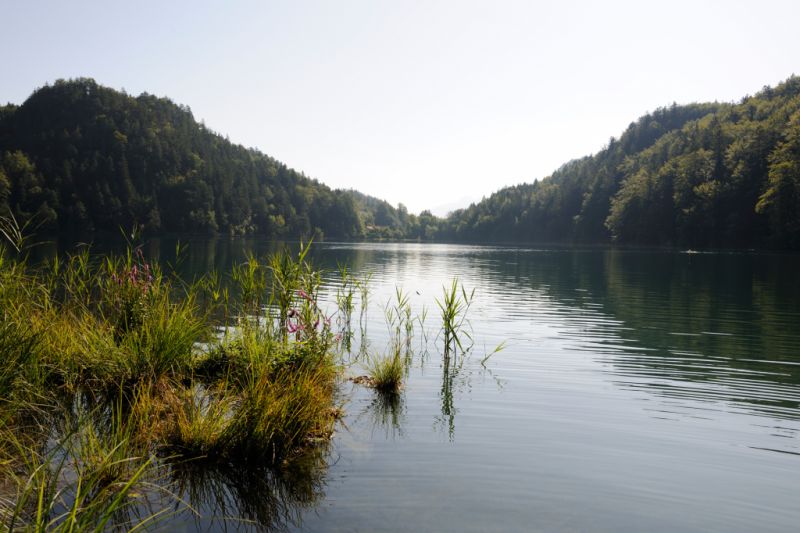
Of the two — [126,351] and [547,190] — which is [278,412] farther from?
[547,190]

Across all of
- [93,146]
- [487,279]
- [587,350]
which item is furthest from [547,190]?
[587,350]

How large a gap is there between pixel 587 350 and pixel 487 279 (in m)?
25.6

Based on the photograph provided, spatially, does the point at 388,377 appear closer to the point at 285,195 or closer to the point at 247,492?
the point at 247,492

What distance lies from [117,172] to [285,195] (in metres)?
58.9

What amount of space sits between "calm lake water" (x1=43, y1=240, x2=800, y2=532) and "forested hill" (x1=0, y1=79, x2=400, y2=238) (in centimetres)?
13195

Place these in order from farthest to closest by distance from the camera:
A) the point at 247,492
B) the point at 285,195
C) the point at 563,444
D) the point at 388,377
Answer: the point at 285,195 → the point at 388,377 → the point at 563,444 → the point at 247,492

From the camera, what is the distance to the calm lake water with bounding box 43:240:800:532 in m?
6.38

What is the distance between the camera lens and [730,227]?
95.1m

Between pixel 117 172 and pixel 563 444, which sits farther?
pixel 117 172

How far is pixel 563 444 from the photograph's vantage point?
8992 millimetres

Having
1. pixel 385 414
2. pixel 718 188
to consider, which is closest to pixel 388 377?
pixel 385 414

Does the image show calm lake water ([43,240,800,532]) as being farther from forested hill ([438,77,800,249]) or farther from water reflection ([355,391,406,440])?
forested hill ([438,77,800,249])

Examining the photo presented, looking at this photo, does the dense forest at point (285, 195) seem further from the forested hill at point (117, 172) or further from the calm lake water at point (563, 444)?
the calm lake water at point (563, 444)

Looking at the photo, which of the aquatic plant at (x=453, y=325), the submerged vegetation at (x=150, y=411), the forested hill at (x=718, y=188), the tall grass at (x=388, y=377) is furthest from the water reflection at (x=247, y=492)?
the forested hill at (x=718, y=188)
